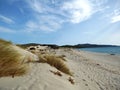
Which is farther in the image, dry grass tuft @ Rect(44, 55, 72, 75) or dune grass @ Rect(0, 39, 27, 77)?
dry grass tuft @ Rect(44, 55, 72, 75)

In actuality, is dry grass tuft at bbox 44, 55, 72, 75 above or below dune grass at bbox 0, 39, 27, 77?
below

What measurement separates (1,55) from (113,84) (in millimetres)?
5071

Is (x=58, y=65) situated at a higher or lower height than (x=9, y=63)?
lower

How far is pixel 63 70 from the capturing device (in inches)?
337

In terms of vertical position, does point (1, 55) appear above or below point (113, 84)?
above

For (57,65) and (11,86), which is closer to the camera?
(11,86)

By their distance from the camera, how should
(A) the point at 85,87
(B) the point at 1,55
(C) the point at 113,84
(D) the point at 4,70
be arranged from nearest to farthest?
(D) the point at 4,70 → (B) the point at 1,55 → (A) the point at 85,87 → (C) the point at 113,84

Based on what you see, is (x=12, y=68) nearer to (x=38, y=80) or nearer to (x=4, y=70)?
(x=4, y=70)

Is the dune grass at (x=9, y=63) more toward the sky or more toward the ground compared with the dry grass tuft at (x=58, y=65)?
more toward the sky

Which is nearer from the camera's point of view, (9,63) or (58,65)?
(9,63)

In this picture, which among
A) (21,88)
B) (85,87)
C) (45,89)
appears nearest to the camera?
(21,88)

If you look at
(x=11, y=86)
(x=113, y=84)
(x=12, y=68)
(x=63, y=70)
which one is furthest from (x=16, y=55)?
(x=113, y=84)

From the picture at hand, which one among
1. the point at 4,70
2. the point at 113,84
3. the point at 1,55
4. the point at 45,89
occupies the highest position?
the point at 1,55

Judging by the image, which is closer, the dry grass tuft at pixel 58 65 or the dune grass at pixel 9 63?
the dune grass at pixel 9 63
